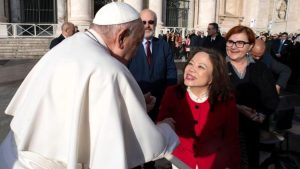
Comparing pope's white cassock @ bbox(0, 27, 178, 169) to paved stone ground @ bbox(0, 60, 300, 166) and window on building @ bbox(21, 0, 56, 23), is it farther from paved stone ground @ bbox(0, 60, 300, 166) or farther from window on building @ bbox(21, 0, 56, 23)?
window on building @ bbox(21, 0, 56, 23)

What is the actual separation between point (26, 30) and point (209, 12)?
11.9 metres

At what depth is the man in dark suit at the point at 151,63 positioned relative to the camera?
4.15m

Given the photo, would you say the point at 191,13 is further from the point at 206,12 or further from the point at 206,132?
the point at 206,132

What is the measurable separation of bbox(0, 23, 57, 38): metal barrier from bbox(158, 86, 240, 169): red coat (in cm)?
1813

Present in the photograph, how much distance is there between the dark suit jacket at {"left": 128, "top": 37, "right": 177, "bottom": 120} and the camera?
163 inches

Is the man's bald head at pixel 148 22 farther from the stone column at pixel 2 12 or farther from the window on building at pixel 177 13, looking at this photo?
the window on building at pixel 177 13

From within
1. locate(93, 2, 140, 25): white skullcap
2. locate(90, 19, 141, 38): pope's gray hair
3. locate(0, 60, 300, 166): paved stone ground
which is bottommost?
locate(0, 60, 300, 166): paved stone ground

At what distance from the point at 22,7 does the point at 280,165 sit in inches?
834

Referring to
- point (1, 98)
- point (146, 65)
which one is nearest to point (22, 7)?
point (1, 98)

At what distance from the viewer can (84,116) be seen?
1.77 m

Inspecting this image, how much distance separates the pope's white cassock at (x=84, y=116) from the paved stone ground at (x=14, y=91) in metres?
2.69

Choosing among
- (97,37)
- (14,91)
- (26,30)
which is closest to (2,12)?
(26,30)

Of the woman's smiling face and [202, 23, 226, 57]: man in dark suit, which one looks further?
[202, 23, 226, 57]: man in dark suit

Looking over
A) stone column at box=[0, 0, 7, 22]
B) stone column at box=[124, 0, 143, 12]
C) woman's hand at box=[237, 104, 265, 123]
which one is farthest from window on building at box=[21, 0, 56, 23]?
woman's hand at box=[237, 104, 265, 123]
